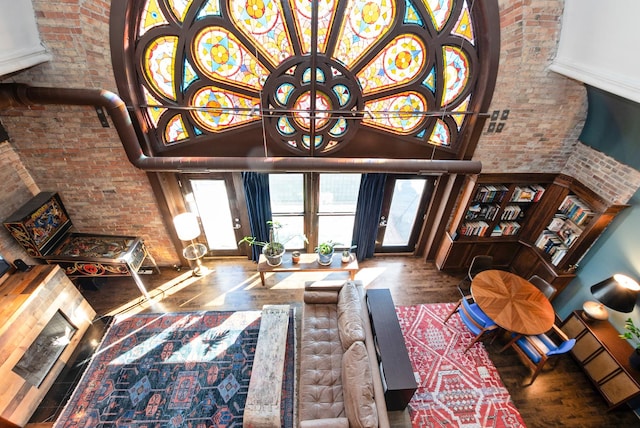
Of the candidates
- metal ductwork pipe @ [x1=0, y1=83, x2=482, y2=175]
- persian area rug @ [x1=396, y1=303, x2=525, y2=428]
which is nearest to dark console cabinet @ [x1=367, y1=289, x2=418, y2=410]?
persian area rug @ [x1=396, y1=303, x2=525, y2=428]

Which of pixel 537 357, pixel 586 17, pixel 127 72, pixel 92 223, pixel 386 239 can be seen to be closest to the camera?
pixel 586 17

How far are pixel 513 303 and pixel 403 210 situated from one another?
2.35 metres

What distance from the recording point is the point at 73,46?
3.30 m

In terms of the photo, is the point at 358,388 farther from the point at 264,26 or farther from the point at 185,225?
the point at 264,26

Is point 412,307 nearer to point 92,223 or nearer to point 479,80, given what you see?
point 479,80

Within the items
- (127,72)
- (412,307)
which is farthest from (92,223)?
(412,307)

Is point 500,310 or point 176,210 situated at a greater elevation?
point 176,210

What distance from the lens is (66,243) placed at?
15.1ft

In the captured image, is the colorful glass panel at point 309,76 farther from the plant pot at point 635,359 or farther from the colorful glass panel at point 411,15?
the plant pot at point 635,359

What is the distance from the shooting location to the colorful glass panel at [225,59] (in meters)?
3.52

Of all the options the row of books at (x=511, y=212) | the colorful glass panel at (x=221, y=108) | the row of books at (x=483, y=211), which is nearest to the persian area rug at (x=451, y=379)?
the row of books at (x=483, y=211)

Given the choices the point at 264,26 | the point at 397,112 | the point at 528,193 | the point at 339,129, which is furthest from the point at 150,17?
the point at 528,193

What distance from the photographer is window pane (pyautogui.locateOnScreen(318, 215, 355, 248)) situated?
18.4 ft

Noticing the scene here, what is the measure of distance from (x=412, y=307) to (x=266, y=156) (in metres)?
3.64
